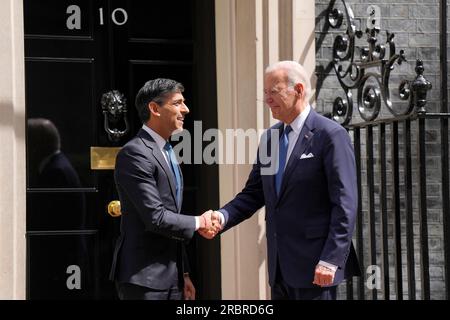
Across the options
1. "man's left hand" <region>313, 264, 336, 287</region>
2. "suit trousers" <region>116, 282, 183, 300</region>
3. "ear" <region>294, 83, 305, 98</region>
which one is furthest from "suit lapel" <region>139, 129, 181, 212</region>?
"man's left hand" <region>313, 264, 336, 287</region>

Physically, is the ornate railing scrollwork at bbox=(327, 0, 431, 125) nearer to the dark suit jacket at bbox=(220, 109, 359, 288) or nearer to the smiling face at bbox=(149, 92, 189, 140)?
the dark suit jacket at bbox=(220, 109, 359, 288)

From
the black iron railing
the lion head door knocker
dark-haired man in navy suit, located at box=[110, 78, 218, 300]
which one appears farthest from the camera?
the lion head door knocker

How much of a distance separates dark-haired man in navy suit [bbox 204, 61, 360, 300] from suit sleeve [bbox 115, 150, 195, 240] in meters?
0.49

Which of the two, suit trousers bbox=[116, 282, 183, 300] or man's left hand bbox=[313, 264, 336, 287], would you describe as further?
suit trousers bbox=[116, 282, 183, 300]

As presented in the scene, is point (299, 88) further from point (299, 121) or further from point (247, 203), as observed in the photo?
point (247, 203)

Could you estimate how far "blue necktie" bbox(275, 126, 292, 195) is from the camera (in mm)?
4996

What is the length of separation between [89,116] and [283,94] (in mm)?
1904

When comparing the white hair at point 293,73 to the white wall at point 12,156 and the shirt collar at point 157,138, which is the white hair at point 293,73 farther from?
the white wall at point 12,156

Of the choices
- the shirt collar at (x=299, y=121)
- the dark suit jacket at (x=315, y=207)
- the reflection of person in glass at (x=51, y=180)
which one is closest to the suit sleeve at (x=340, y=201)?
the dark suit jacket at (x=315, y=207)

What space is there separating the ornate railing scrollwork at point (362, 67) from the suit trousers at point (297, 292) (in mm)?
1390

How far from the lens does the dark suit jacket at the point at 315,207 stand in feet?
15.4

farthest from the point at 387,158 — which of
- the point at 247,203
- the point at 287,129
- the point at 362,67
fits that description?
the point at 287,129

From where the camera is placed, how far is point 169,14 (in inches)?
263

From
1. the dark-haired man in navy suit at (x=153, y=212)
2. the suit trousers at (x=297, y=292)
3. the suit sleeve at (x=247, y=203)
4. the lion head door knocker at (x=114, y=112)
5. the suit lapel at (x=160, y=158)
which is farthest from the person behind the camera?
the lion head door knocker at (x=114, y=112)
